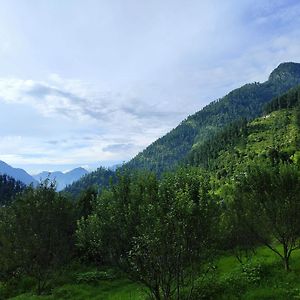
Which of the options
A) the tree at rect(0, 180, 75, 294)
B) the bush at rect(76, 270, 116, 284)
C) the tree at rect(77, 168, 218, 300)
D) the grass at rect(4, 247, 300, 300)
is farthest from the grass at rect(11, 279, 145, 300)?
the tree at rect(77, 168, 218, 300)

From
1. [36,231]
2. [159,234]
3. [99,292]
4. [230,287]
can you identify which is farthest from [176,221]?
[99,292]

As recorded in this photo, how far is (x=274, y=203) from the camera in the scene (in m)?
29.5

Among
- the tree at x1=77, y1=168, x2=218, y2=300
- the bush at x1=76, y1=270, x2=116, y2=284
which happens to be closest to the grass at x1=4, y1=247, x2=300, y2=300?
the bush at x1=76, y1=270, x2=116, y2=284

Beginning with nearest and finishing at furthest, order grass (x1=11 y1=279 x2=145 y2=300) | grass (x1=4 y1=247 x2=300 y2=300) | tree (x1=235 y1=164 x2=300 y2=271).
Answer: grass (x1=4 y1=247 x2=300 y2=300) → tree (x1=235 y1=164 x2=300 y2=271) → grass (x1=11 y1=279 x2=145 y2=300)

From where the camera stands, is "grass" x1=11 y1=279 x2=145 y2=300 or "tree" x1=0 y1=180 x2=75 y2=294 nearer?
"grass" x1=11 y1=279 x2=145 y2=300

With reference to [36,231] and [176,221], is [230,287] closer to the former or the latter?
[176,221]

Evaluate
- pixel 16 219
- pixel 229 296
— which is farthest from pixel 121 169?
pixel 16 219

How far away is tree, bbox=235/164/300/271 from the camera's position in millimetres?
28984

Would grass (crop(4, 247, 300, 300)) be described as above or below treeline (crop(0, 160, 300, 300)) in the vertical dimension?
below

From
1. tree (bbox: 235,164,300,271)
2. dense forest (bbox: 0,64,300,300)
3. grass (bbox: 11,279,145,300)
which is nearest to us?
dense forest (bbox: 0,64,300,300)

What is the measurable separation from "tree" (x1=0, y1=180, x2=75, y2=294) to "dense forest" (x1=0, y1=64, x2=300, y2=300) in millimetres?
103

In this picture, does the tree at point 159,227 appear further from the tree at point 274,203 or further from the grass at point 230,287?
the tree at point 274,203

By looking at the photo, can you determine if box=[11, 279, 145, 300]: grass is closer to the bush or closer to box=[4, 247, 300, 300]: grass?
box=[4, 247, 300, 300]: grass

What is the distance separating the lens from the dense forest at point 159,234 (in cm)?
1855
